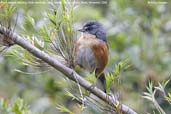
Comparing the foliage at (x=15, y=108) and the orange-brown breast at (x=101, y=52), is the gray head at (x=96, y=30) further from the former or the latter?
the foliage at (x=15, y=108)

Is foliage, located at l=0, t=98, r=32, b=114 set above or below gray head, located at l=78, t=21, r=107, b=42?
above

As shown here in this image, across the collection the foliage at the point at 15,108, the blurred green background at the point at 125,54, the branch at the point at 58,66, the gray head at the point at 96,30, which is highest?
the branch at the point at 58,66

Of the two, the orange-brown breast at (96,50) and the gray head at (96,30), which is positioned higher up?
the gray head at (96,30)

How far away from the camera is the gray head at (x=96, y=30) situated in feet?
9.33

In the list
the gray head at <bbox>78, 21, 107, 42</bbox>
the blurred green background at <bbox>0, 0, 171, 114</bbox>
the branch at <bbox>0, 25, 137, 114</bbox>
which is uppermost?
the branch at <bbox>0, 25, 137, 114</bbox>

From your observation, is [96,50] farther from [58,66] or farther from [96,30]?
[58,66]

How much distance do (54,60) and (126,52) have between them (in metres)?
1.92

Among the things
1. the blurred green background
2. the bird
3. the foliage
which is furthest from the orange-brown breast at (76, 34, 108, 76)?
the foliage

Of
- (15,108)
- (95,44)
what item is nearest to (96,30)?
(95,44)

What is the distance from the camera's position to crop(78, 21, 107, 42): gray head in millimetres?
2844

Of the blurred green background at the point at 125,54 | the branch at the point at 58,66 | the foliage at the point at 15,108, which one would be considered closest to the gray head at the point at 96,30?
the blurred green background at the point at 125,54

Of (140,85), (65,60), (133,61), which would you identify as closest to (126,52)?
(133,61)

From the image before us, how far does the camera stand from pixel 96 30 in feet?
9.46

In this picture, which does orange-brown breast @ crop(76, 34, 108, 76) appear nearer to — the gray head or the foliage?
the gray head
